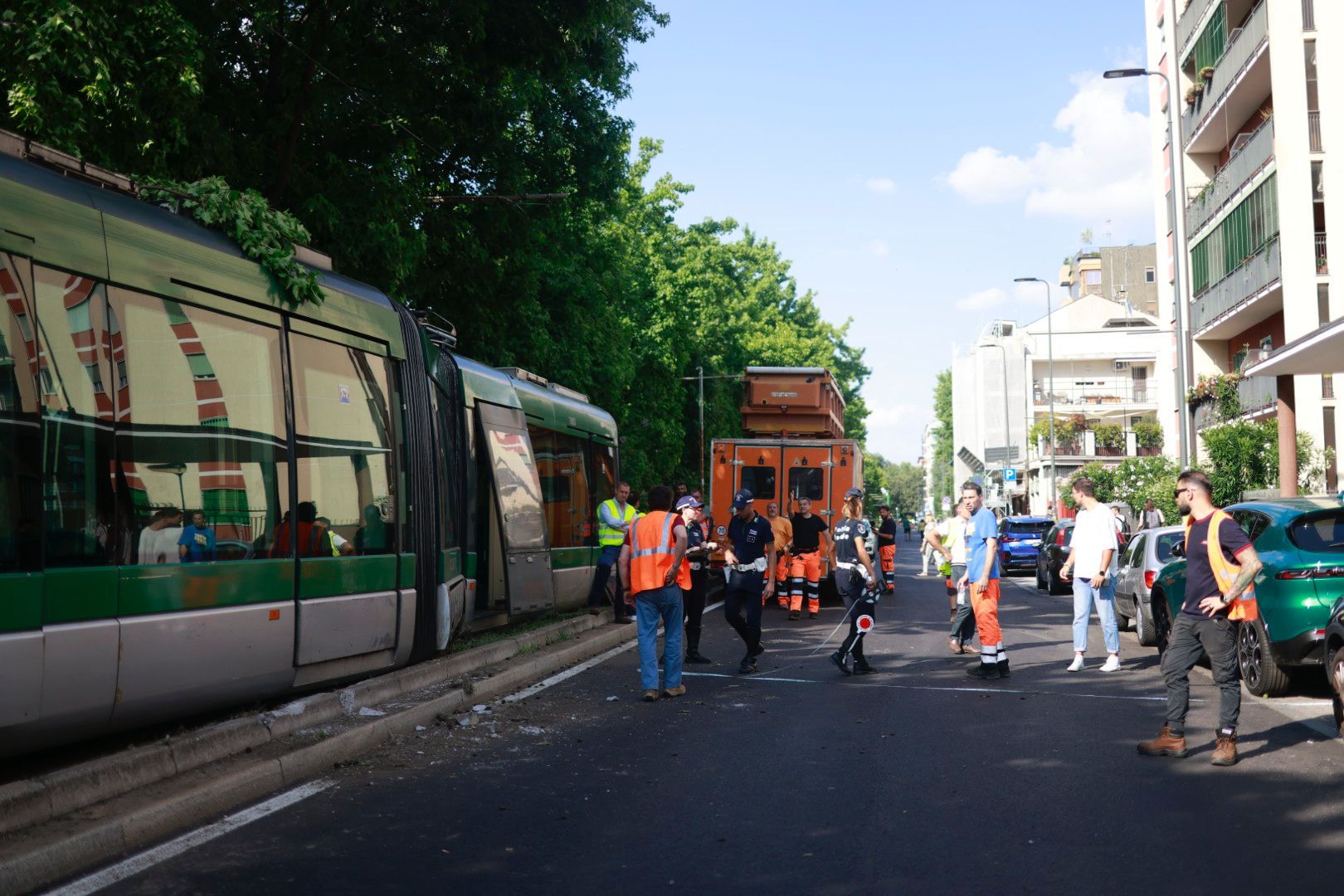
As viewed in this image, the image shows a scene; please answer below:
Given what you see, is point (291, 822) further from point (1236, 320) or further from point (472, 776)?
point (1236, 320)

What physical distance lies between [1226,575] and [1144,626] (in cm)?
779

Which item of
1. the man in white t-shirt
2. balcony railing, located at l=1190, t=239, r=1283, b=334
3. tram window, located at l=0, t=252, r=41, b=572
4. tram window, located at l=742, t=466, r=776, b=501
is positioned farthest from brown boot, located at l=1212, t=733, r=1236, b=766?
balcony railing, located at l=1190, t=239, r=1283, b=334

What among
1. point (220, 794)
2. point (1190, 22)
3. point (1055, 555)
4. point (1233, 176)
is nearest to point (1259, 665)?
point (220, 794)

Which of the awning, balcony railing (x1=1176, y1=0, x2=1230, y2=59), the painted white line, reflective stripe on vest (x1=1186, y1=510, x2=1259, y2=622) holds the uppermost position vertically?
balcony railing (x1=1176, y1=0, x2=1230, y2=59)

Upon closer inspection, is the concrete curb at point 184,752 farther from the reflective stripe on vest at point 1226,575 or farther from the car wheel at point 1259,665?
the car wheel at point 1259,665

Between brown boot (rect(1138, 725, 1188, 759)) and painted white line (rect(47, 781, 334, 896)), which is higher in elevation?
painted white line (rect(47, 781, 334, 896))

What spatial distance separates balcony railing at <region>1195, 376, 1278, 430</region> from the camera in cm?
3186

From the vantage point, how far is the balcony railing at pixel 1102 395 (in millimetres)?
74125

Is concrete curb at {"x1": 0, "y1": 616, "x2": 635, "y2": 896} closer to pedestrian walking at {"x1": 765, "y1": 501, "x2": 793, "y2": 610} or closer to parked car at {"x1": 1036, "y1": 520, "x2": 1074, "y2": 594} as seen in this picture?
pedestrian walking at {"x1": 765, "y1": 501, "x2": 793, "y2": 610}

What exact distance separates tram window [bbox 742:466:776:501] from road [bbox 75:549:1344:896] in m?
12.9

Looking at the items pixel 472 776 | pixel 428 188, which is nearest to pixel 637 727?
pixel 472 776

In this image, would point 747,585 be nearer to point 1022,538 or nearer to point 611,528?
point 611,528

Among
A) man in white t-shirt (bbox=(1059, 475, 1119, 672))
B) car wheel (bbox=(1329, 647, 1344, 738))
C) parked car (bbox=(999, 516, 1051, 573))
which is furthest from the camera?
parked car (bbox=(999, 516, 1051, 573))

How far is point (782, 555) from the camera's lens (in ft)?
72.7
